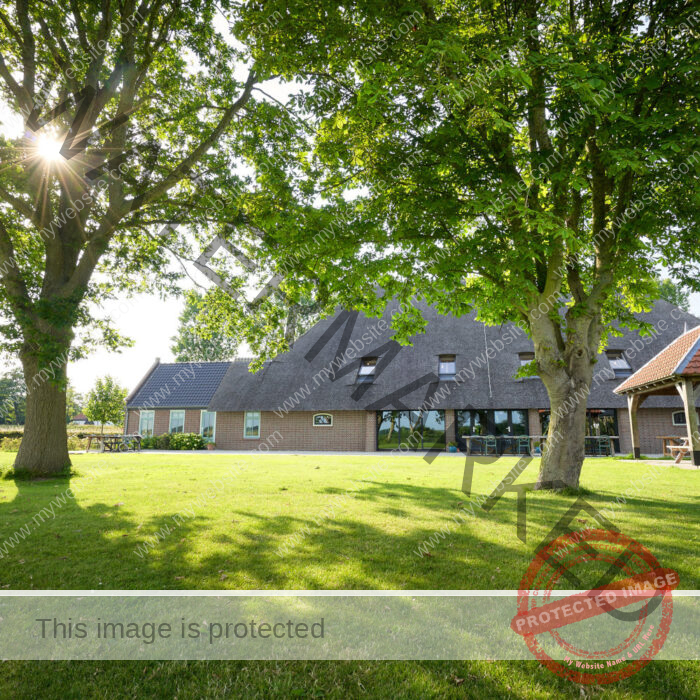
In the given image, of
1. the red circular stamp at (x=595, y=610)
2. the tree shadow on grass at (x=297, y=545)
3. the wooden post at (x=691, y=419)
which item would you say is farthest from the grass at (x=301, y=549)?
the wooden post at (x=691, y=419)

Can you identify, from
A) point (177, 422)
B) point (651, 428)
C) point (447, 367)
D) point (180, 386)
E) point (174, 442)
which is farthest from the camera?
point (180, 386)

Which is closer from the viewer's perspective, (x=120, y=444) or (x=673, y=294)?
(x=120, y=444)

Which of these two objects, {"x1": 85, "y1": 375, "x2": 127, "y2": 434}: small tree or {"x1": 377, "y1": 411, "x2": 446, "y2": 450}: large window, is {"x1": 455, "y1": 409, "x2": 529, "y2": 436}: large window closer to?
{"x1": 377, "y1": 411, "x2": 446, "y2": 450}: large window

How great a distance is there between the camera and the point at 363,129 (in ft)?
28.1

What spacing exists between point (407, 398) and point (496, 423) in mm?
4995

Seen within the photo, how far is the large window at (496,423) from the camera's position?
24.1m

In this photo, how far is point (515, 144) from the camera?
11.1 metres

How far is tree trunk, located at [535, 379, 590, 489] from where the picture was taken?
9.31 metres

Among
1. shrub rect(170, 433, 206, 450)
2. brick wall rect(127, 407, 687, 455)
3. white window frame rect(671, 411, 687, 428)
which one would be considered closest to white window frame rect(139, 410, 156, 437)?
brick wall rect(127, 407, 687, 455)

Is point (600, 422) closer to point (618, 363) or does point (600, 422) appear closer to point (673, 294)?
point (618, 363)

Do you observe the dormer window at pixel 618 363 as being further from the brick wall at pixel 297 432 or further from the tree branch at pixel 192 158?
the tree branch at pixel 192 158

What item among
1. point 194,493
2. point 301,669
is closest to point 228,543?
point 301,669

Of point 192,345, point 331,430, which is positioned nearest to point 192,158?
point 331,430

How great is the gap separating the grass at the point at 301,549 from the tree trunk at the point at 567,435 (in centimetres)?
52
